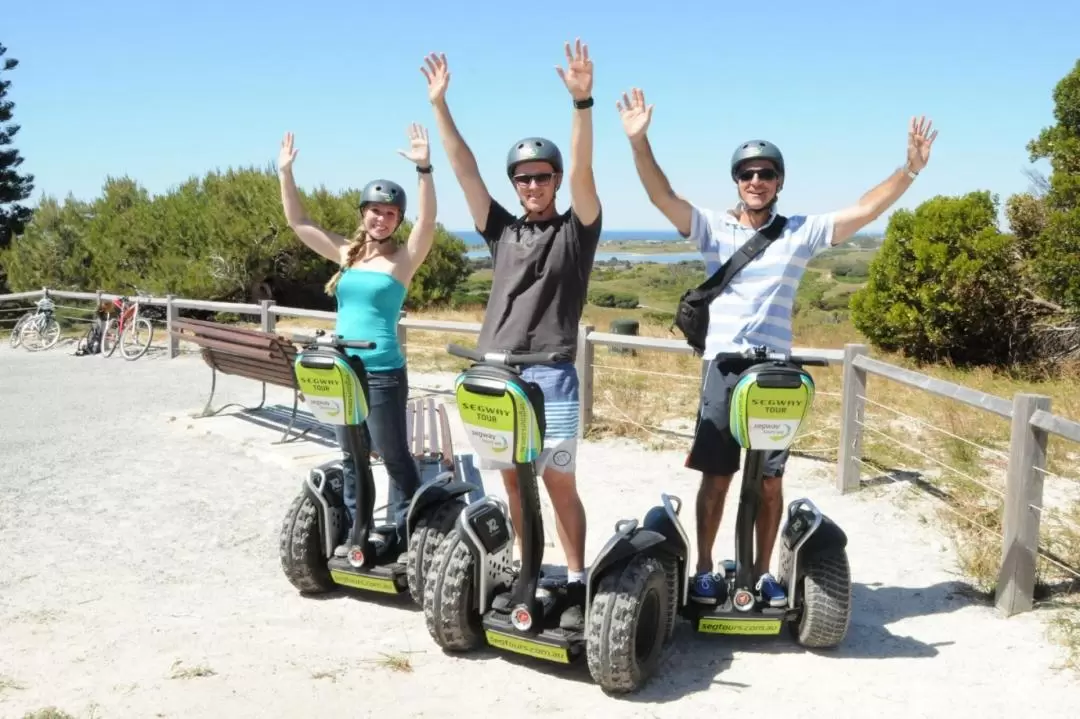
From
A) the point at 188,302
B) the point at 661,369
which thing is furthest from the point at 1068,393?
the point at 188,302

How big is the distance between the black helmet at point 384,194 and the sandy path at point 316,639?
180cm

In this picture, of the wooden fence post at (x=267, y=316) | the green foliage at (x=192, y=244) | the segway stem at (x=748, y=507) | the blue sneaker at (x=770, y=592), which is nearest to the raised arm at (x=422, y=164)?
the segway stem at (x=748, y=507)

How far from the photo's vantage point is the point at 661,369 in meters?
12.2

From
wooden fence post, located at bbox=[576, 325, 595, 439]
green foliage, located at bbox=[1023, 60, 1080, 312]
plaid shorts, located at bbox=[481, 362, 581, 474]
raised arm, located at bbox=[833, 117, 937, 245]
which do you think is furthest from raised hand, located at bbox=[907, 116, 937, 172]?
green foliage, located at bbox=[1023, 60, 1080, 312]

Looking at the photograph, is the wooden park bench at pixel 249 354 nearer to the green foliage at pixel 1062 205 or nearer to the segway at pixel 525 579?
the segway at pixel 525 579

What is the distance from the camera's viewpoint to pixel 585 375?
7984 millimetres

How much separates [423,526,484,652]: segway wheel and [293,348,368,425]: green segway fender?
2.54 feet

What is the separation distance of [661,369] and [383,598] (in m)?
8.16

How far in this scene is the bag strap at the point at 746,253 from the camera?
3742 mm

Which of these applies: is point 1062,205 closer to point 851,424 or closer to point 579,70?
point 851,424

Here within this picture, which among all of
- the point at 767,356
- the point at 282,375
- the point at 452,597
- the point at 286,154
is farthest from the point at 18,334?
Result: the point at 767,356

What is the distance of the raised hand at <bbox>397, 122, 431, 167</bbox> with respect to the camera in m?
4.22

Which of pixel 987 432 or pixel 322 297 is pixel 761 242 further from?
pixel 322 297

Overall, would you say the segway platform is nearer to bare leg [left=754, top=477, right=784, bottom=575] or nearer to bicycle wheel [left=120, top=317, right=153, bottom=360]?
bare leg [left=754, top=477, right=784, bottom=575]
